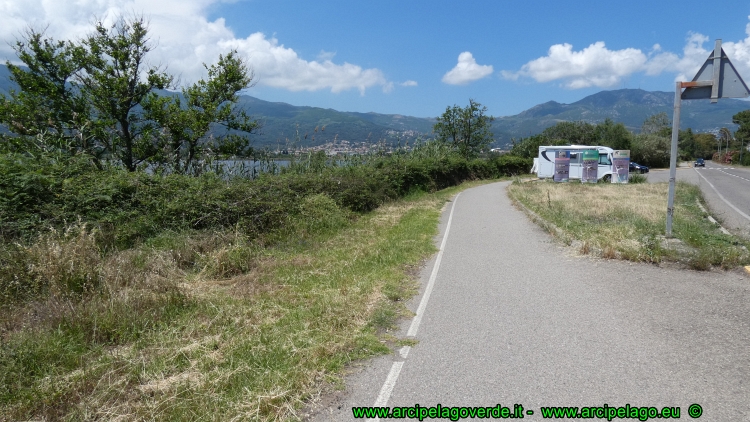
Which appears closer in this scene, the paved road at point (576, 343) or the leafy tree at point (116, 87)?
the paved road at point (576, 343)

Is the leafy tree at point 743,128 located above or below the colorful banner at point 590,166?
above

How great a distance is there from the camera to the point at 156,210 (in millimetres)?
9203

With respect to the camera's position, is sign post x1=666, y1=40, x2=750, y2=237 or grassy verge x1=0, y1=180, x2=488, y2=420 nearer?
grassy verge x1=0, y1=180, x2=488, y2=420

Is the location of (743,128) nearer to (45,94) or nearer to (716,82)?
(716,82)

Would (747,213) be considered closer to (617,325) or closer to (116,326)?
(617,325)

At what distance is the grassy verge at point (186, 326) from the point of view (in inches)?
149

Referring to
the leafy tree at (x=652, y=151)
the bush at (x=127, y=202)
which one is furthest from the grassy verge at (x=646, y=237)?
the leafy tree at (x=652, y=151)

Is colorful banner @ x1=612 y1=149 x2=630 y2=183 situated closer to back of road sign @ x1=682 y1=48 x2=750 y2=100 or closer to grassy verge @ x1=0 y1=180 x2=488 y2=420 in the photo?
back of road sign @ x1=682 y1=48 x2=750 y2=100

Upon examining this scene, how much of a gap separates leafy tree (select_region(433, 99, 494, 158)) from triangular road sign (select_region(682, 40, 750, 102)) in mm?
48366

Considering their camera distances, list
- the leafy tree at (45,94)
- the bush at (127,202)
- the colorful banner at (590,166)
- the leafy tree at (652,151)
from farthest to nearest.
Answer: the leafy tree at (652,151)
the colorful banner at (590,166)
the leafy tree at (45,94)
the bush at (127,202)

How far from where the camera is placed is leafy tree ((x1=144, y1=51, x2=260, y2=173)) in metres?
19.5

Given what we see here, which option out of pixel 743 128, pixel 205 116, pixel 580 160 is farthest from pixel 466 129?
pixel 743 128

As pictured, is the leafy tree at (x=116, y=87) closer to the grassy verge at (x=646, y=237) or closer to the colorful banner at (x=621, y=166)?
the grassy verge at (x=646, y=237)

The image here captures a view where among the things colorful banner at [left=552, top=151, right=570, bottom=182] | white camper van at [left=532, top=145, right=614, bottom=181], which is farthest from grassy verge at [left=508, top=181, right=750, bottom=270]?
white camper van at [left=532, top=145, right=614, bottom=181]
